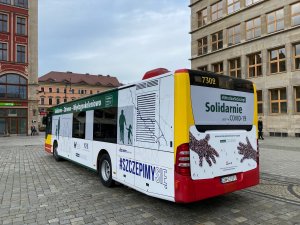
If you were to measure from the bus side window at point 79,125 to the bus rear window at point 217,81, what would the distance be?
5.17 m

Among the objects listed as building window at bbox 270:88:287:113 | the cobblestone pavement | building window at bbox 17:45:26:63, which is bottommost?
the cobblestone pavement

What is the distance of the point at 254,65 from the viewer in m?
31.2

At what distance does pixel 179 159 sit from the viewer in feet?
15.6

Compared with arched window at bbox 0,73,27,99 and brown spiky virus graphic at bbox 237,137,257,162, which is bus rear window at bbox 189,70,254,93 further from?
arched window at bbox 0,73,27,99

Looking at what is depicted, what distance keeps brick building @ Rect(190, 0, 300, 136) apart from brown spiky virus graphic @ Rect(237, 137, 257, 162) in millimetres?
23698

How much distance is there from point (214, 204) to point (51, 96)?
88358 millimetres

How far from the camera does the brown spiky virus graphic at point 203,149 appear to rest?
4.82 m

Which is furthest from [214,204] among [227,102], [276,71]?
[276,71]

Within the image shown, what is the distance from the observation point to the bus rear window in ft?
16.4

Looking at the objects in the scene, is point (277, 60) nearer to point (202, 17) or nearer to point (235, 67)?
point (235, 67)

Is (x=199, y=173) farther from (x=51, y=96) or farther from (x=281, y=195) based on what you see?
(x=51, y=96)

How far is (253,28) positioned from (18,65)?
31.1 metres

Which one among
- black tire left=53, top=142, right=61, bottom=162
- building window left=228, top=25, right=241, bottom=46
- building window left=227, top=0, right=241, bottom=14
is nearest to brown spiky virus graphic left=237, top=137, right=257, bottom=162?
black tire left=53, top=142, right=61, bottom=162

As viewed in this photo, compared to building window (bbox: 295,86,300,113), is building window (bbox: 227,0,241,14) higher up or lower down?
higher up
